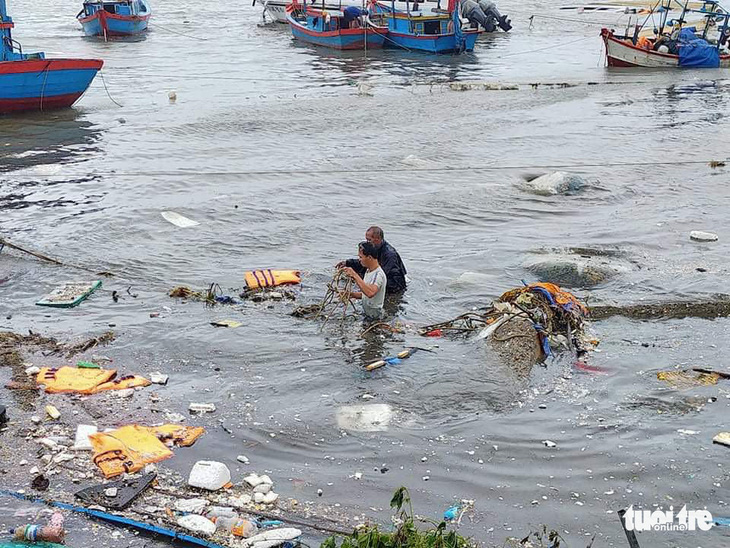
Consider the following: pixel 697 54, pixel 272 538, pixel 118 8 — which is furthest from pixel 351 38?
pixel 272 538

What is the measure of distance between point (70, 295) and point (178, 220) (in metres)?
3.90

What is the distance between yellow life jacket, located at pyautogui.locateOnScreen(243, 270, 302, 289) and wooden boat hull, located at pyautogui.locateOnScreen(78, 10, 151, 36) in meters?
35.5

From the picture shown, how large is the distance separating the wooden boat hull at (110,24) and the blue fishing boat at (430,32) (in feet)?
43.7

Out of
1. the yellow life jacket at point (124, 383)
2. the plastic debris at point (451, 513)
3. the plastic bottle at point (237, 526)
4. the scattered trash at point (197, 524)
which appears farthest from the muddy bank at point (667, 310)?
the scattered trash at point (197, 524)

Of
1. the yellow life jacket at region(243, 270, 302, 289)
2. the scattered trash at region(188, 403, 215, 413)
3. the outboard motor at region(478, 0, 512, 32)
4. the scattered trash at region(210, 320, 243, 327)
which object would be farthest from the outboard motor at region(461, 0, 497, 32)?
the scattered trash at region(188, 403, 215, 413)

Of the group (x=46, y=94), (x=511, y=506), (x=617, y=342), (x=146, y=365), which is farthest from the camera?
(x=46, y=94)

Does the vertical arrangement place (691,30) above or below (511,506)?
above

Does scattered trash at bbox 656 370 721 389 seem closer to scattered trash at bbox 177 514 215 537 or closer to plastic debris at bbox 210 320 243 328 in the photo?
plastic debris at bbox 210 320 243 328

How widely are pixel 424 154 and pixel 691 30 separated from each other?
66.5 ft

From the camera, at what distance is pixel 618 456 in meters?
6.97

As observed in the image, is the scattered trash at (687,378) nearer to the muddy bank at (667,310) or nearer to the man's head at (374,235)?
the muddy bank at (667,310)

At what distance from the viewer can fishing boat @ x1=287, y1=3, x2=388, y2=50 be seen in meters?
38.7

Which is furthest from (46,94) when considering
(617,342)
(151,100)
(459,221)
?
(617,342)

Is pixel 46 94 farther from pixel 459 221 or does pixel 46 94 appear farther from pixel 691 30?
pixel 691 30
